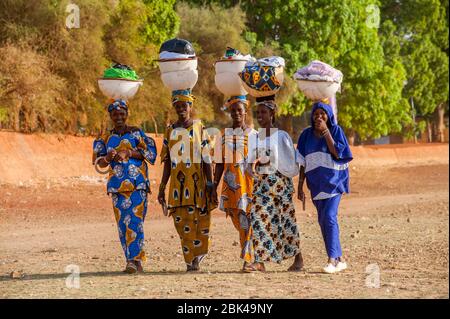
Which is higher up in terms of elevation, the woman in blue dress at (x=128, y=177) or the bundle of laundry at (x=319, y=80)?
the bundle of laundry at (x=319, y=80)

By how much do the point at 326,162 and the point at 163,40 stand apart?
18.9 meters

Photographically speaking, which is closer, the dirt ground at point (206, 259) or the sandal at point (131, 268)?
the dirt ground at point (206, 259)

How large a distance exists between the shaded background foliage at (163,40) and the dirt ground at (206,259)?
9.33 ft

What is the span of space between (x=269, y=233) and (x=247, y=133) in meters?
1.02

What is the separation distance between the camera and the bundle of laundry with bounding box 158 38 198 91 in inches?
349

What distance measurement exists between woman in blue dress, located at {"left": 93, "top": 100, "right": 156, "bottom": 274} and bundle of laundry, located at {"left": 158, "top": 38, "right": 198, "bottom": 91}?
54cm

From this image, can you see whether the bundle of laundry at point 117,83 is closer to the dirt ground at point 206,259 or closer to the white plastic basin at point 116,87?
the white plastic basin at point 116,87

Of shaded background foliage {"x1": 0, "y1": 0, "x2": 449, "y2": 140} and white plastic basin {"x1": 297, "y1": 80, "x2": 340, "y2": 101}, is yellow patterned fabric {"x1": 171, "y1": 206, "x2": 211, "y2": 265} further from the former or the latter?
shaded background foliage {"x1": 0, "y1": 0, "x2": 449, "y2": 140}

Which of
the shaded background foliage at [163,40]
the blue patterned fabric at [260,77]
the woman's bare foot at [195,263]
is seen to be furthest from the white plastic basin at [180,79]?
the shaded background foliage at [163,40]

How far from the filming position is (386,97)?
3731 cm

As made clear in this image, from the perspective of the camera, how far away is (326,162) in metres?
8.63

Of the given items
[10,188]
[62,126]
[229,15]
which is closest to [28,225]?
[10,188]

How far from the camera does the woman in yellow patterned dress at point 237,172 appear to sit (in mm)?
8750
